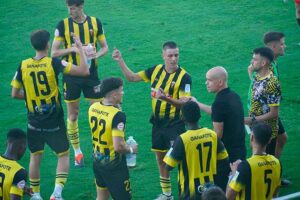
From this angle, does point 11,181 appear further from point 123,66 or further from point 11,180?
point 123,66

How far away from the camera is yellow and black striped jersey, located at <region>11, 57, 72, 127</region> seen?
31.8 feet

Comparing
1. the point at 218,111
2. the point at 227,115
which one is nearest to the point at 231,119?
the point at 227,115

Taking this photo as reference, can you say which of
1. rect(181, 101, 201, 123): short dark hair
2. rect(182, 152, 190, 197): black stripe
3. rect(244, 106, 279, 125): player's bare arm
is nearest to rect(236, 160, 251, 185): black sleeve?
rect(182, 152, 190, 197): black stripe

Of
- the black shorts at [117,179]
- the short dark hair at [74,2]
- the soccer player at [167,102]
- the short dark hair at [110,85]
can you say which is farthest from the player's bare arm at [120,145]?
the short dark hair at [74,2]

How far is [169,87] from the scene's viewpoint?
32.4 feet

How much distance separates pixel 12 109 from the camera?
13.2 meters

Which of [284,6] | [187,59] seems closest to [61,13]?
[187,59]

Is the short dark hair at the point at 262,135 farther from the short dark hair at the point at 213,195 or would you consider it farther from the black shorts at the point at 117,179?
the black shorts at the point at 117,179

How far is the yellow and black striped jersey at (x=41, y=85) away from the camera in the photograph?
9.69m

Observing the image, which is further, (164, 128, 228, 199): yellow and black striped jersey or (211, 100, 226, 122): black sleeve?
(211, 100, 226, 122): black sleeve

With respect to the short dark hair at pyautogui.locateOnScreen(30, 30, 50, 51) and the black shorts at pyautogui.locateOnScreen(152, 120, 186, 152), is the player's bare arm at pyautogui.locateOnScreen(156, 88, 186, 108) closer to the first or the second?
the black shorts at pyautogui.locateOnScreen(152, 120, 186, 152)

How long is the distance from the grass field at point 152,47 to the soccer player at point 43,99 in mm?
516

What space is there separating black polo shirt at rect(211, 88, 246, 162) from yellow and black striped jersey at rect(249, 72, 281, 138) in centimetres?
78

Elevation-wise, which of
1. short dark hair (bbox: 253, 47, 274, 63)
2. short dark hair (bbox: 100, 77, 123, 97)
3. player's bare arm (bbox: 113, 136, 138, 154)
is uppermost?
short dark hair (bbox: 253, 47, 274, 63)
